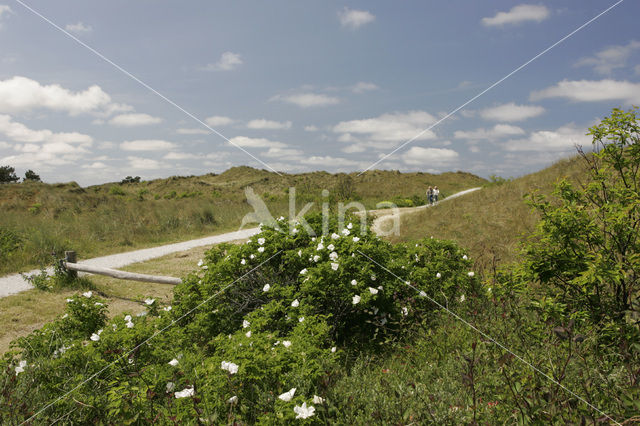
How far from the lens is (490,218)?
12617 mm

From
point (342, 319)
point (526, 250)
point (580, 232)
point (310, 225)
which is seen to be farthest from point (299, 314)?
point (580, 232)

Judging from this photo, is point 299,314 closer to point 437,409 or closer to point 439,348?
point 439,348

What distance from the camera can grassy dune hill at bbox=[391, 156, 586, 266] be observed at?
34.3 feet

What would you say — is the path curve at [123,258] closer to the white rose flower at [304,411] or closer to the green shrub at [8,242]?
the green shrub at [8,242]

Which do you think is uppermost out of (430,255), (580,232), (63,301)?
(580,232)

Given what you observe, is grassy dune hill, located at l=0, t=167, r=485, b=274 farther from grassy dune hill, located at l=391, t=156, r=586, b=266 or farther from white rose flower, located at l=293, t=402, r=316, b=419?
white rose flower, located at l=293, t=402, r=316, b=419

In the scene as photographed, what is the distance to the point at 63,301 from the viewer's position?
8023 millimetres

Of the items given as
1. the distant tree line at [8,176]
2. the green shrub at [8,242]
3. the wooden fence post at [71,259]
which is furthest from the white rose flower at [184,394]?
the distant tree line at [8,176]

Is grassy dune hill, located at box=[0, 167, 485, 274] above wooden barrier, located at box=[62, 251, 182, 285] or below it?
above

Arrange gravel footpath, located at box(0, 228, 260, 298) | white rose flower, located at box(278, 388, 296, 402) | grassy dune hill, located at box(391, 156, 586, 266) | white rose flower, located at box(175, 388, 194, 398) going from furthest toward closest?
grassy dune hill, located at box(391, 156, 586, 266) < gravel footpath, located at box(0, 228, 260, 298) < white rose flower, located at box(175, 388, 194, 398) < white rose flower, located at box(278, 388, 296, 402)

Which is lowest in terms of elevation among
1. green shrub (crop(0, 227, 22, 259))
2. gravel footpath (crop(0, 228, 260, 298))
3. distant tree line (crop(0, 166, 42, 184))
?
gravel footpath (crop(0, 228, 260, 298))

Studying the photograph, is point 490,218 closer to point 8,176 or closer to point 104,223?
→ point 104,223

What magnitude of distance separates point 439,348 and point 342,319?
1296mm

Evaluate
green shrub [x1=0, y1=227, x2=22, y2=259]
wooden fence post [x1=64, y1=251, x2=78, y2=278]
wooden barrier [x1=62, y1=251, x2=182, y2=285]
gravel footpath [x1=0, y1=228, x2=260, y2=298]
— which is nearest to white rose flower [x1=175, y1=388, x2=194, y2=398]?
wooden barrier [x1=62, y1=251, x2=182, y2=285]
